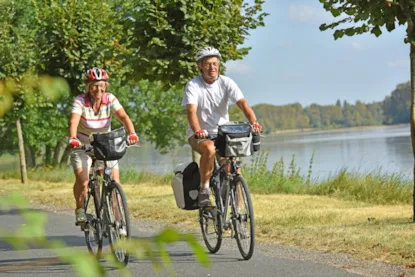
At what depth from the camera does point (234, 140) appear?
22.4 ft

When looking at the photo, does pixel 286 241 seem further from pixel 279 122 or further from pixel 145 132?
pixel 279 122

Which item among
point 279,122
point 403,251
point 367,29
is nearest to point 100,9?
point 367,29

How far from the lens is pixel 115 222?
257 inches

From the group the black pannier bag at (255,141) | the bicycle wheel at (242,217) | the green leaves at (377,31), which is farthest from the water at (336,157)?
the bicycle wheel at (242,217)

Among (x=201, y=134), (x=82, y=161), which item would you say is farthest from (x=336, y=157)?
(x=201, y=134)

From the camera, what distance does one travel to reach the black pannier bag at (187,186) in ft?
24.3

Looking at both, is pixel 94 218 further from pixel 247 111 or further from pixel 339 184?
pixel 339 184

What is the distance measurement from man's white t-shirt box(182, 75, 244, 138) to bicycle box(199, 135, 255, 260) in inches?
15.9

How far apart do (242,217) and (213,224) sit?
20.7 inches

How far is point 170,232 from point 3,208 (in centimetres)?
47

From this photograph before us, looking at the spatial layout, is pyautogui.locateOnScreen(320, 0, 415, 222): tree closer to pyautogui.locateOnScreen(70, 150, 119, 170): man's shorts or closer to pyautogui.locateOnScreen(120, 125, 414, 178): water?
pyautogui.locateOnScreen(70, 150, 119, 170): man's shorts

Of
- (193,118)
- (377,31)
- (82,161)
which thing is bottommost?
(82,161)

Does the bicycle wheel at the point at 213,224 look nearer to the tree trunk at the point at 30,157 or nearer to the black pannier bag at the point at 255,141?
the black pannier bag at the point at 255,141

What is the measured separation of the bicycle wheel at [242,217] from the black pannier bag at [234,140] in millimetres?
272
